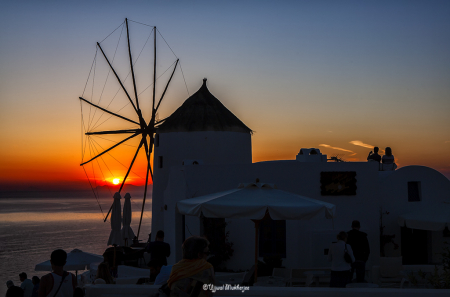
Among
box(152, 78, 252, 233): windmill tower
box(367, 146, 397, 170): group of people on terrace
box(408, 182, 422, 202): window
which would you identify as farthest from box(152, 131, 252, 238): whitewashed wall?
box(408, 182, 422, 202): window

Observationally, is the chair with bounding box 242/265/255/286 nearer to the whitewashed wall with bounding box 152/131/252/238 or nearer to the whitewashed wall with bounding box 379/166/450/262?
the whitewashed wall with bounding box 379/166/450/262

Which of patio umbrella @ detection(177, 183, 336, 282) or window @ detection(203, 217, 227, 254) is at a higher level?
patio umbrella @ detection(177, 183, 336, 282)

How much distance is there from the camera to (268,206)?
801cm

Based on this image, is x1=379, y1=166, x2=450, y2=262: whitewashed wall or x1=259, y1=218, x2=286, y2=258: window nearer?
x1=259, y1=218, x2=286, y2=258: window

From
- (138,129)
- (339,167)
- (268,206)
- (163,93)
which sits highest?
(163,93)

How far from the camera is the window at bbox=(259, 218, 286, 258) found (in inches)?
523

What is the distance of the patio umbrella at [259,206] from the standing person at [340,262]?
51cm

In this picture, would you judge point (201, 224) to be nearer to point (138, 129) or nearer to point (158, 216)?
point (158, 216)

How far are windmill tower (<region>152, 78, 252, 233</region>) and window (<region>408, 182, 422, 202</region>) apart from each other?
8.71 metres

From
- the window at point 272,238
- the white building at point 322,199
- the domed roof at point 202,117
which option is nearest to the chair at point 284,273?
the white building at point 322,199

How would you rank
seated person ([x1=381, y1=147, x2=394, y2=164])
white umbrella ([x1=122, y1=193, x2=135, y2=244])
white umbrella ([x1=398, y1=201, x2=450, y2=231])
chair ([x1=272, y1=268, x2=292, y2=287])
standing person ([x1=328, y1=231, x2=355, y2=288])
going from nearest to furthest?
standing person ([x1=328, y1=231, x2=355, y2=288]) → chair ([x1=272, y1=268, x2=292, y2=287]) → white umbrella ([x1=398, y1=201, x2=450, y2=231]) → seated person ([x1=381, y1=147, x2=394, y2=164]) → white umbrella ([x1=122, y1=193, x2=135, y2=244])

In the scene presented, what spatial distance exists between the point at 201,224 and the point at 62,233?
Answer: 62.5m

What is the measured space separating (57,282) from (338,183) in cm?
967

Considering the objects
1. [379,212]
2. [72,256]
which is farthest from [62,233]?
[379,212]
